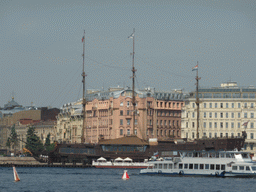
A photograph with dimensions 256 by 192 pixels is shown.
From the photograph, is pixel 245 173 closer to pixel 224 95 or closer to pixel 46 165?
pixel 46 165

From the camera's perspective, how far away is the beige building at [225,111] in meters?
194

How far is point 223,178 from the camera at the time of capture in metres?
113

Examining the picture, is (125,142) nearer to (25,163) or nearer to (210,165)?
(25,163)

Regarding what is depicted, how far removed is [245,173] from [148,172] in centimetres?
1702

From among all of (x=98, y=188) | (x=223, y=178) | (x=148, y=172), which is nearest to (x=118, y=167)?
(x=148, y=172)

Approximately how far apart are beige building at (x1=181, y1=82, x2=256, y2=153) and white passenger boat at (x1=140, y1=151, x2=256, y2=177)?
73.9m

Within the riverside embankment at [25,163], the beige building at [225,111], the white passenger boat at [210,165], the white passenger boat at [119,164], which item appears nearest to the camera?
the white passenger boat at [210,165]

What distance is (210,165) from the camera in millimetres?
115812

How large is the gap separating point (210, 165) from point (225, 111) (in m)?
81.8

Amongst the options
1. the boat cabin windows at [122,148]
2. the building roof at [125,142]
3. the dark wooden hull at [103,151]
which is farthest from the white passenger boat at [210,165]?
the building roof at [125,142]

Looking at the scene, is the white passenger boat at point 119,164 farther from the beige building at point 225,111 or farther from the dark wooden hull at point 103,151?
the beige building at point 225,111

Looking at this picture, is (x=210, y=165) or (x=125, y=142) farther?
(x=125, y=142)

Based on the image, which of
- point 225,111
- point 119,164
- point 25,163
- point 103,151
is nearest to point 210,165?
point 119,164

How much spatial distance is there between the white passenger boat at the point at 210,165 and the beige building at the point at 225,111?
243 ft
